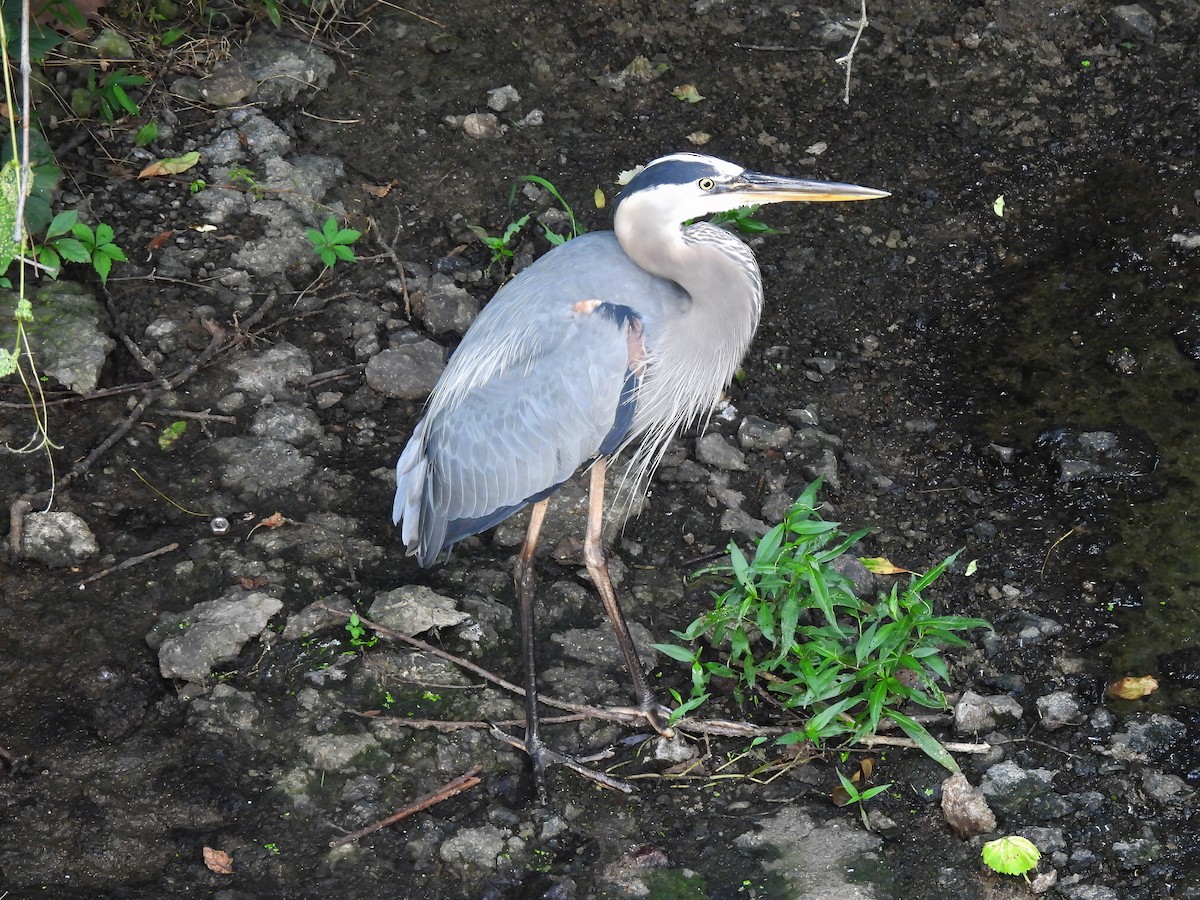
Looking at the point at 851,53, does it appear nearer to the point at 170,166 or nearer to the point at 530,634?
the point at 530,634

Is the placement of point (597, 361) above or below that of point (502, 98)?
above

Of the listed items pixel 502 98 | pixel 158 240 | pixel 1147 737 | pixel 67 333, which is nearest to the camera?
pixel 1147 737

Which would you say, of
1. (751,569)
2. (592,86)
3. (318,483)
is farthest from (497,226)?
(751,569)

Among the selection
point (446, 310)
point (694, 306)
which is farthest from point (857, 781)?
point (446, 310)

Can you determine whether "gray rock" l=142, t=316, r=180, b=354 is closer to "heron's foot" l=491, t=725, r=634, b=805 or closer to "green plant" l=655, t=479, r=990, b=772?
"heron's foot" l=491, t=725, r=634, b=805

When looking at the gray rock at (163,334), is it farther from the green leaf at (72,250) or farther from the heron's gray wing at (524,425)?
the heron's gray wing at (524,425)

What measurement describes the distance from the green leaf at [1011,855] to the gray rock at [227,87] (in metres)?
4.01

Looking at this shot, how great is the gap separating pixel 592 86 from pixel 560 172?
588 mm

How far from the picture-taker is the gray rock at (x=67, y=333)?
3850mm

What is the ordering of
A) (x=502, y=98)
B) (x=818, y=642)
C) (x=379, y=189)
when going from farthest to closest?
(x=502, y=98)
(x=379, y=189)
(x=818, y=642)

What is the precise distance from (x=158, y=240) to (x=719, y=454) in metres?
2.23

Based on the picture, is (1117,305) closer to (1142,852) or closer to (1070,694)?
(1070,694)

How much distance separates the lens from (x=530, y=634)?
327 centimetres

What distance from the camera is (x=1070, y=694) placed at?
125 inches
